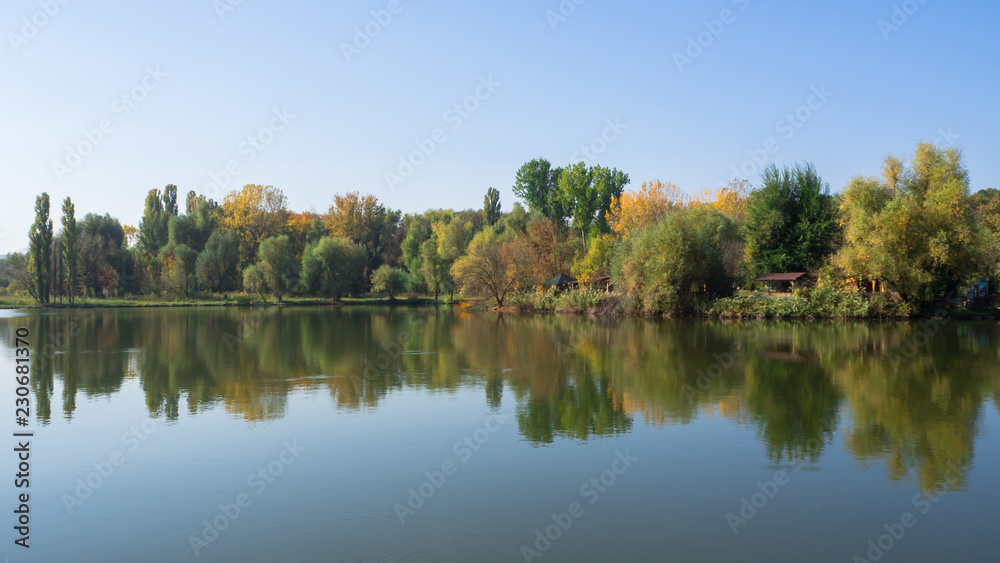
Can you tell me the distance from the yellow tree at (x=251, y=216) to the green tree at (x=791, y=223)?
49593 mm

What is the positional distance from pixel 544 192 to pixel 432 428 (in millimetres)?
56600

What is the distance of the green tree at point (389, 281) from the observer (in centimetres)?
6319

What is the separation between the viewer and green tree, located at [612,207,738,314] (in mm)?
37500

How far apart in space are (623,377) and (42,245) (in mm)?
54431

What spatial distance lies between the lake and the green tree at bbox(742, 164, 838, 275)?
21.2 meters

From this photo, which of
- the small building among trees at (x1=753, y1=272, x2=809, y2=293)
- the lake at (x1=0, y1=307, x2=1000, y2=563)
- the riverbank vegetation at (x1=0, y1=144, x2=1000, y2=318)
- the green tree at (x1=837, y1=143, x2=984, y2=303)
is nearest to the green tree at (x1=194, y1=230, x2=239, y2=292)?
the riverbank vegetation at (x1=0, y1=144, x2=1000, y2=318)

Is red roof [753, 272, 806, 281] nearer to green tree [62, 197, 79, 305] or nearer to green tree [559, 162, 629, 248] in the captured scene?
green tree [559, 162, 629, 248]

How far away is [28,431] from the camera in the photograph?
1052cm

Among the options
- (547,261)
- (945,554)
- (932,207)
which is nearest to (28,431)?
(945,554)

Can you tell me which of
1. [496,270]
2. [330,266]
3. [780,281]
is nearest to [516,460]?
[780,281]

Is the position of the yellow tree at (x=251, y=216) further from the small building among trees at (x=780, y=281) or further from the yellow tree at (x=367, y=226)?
the small building among trees at (x=780, y=281)

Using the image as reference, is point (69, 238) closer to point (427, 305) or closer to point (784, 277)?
point (427, 305)

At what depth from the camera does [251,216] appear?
68875 millimetres

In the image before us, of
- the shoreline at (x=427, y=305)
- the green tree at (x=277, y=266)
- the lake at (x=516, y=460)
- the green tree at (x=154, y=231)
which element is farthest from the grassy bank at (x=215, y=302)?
the lake at (x=516, y=460)
